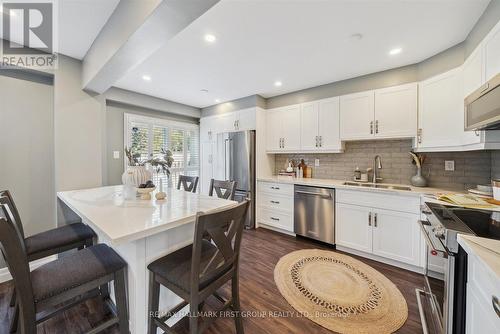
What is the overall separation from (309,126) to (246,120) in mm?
1190

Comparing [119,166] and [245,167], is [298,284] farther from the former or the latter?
[119,166]

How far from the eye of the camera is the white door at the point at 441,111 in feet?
6.39

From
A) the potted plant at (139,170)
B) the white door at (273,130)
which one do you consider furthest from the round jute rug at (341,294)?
the white door at (273,130)

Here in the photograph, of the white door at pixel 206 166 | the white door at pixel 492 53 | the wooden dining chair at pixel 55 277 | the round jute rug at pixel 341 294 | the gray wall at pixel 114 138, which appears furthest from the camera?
the white door at pixel 206 166

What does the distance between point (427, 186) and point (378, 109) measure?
3.90 ft

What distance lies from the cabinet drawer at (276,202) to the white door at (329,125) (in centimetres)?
104

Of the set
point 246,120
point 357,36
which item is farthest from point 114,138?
point 357,36

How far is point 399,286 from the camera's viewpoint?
6.23 ft

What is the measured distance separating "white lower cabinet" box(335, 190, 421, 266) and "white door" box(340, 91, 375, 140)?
2.96 ft

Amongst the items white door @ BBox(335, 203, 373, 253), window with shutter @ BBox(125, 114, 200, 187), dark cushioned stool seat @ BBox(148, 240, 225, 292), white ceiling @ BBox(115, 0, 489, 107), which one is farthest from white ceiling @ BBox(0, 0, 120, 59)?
white door @ BBox(335, 203, 373, 253)

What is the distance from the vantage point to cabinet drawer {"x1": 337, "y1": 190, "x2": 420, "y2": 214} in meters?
2.10

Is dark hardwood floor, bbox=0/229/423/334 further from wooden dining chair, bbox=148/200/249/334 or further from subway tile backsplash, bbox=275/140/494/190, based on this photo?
subway tile backsplash, bbox=275/140/494/190

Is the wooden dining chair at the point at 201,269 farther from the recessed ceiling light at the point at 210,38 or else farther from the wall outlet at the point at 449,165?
the wall outlet at the point at 449,165

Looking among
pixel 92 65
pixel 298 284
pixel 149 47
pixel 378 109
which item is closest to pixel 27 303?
pixel 149 47
